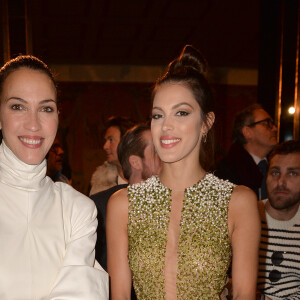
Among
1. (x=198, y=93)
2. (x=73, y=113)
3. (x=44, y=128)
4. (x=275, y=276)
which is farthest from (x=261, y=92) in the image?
(x=73, y=113)

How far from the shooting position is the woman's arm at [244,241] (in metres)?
1.50

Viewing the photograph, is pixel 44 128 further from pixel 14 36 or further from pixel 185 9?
pixel 185 9

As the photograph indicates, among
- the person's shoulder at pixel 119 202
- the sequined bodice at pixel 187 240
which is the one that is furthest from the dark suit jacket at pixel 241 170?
the person's shoulder at pixel 119 202

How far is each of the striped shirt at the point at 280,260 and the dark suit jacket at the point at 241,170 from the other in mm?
1039

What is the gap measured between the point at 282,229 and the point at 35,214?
154cm

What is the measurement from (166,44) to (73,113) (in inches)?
119

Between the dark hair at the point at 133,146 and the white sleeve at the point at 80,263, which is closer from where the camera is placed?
the white sleeve at the point at 80,263

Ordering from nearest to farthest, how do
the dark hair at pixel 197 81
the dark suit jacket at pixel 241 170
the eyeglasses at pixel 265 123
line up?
the dark hair at pixel 197 81
the dark suit jacket at pixel 241 170
the eyeglasses at pixel 265 123

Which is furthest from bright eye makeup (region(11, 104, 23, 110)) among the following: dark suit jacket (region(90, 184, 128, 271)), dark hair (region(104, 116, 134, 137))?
dark hair (region(104, 116, 134, 137))

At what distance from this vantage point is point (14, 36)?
12.4 ft

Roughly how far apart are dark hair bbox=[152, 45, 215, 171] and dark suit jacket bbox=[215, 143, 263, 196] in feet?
5.19

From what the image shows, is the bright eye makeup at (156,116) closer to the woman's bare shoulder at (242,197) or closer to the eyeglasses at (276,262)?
the woman's bare shoulder at (242,197)

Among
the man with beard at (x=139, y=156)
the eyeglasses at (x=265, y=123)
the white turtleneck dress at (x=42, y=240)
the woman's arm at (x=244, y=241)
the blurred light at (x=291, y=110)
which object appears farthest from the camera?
the blurred light at (x=291, y=110)

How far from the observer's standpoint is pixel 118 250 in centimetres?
159
